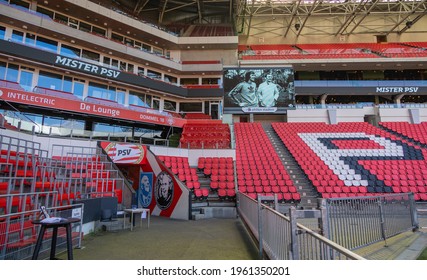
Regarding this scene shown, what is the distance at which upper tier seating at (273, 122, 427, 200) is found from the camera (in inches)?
431

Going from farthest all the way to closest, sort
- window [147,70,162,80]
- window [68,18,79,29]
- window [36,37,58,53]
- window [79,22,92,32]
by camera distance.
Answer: window [147,70,162,80] → window [79,22,92,32] → window [68,18,79,29] → window [36,37,58,53]

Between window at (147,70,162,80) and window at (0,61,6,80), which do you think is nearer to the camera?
window at (0,61,6,80)

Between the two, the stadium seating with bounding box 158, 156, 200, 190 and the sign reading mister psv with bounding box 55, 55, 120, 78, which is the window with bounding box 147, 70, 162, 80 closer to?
the sign reading mister psv with bounding box 55, 55, 120, 78

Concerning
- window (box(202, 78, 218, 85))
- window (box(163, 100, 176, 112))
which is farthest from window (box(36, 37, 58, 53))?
window (box(202, 78, 218, 85))

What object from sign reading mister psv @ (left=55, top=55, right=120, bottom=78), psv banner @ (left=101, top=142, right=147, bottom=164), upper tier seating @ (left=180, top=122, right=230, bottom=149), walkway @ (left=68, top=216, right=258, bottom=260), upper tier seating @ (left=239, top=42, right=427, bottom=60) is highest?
upper tier seating @ (left=239, top=42, right=427, bottom=60)

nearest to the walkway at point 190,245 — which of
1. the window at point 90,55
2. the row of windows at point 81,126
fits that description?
the row of windows at point 81,126

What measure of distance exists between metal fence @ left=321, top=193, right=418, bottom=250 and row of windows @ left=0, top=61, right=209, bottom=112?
47.0 feet

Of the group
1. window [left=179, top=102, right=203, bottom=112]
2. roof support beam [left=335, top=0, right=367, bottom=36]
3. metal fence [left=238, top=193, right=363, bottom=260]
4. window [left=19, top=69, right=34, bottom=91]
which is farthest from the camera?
roof support beam [left=335, top=0, right=367, bottom=36]

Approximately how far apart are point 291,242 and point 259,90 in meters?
17.9

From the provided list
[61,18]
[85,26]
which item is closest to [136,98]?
[85,26]

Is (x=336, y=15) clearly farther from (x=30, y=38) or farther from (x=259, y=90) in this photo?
(x=30, y=38)

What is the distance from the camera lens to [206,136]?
1692 centimetres

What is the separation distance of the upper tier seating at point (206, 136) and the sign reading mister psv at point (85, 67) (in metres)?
6.17

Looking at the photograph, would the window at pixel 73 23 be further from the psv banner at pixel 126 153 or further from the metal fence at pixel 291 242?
the metal fence at pixel 291 242
